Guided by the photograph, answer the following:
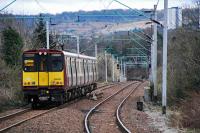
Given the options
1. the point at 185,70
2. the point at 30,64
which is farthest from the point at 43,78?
the point at 185,70

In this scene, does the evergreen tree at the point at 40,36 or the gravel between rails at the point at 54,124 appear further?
the evergreen tree at the point at 40,36

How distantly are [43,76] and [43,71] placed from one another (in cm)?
27

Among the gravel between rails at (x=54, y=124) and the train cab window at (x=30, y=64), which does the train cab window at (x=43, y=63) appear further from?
the gravel between rails at (x=54, y=124)

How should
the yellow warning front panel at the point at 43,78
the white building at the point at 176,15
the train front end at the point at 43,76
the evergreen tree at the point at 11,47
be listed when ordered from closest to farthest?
1. the train front end at the point at 43,76
2. the yellow warning front panel at the point at 43,78
3. the white building at the point at 176,15
4. the evergreen tree at the point at 11,47

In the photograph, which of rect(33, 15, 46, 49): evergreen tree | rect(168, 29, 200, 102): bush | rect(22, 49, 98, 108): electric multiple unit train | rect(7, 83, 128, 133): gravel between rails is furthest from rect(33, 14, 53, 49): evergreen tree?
rect(7, 83, 128, 133): gravel between rails

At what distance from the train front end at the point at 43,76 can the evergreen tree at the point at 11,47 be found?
10.7 meters

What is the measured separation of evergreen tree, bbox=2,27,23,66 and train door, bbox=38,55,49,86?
10.7m

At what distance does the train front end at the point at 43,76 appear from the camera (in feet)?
87.5

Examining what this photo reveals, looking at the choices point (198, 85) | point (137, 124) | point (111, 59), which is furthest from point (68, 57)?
point (111, 59)

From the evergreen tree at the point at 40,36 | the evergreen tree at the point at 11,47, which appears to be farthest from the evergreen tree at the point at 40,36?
the evergreen tree at the point at 11,47

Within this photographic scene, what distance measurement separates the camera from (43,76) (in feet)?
88.1

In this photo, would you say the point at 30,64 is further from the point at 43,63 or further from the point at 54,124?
the point at 54,124

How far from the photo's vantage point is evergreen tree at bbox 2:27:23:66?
38562mm

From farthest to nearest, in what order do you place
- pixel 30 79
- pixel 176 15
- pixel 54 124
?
pixel 176 15 < pixel 30 79 < pixel 54 124
